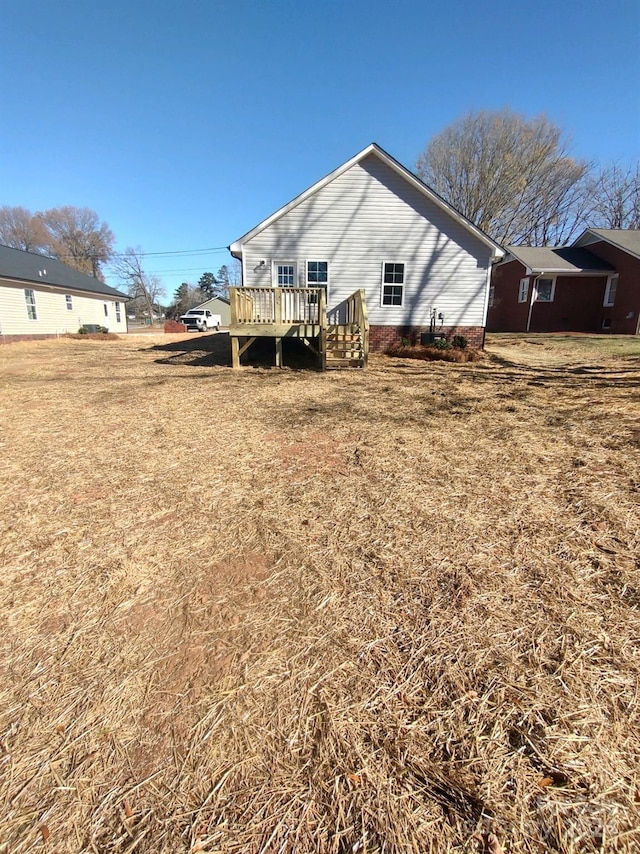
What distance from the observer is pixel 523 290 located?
2080 cm

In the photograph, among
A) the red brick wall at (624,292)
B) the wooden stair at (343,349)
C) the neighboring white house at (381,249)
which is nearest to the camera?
the wooden stair at (343,349)

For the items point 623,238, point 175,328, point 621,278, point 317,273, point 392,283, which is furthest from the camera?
point 175,328

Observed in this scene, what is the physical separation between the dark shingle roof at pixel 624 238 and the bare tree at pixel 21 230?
5900cm

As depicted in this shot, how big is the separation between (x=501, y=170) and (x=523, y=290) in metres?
11.3

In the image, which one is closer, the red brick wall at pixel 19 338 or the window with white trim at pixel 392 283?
the window with white trim at pixel 392 283

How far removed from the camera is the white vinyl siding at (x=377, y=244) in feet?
40.3

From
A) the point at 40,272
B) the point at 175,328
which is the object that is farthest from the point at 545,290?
the point at 40,272

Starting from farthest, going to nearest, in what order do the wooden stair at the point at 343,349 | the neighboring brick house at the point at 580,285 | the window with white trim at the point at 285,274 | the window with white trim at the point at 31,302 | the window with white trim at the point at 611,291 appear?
the window with white trim at the point at 31,302 < the window with white trim at the point at 611,291 < the neighboring brick house at the point at 580,285 < the window with white trim at the point at 285,274 < the wooden stair at the point at 343,349

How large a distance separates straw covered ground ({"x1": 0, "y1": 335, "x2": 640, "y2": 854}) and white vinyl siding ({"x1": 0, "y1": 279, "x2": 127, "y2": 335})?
20223 mm

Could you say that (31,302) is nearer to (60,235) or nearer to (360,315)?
(360,315)

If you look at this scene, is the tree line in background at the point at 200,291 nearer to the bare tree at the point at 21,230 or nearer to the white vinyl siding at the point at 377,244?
the bare tree at the point at 21,230

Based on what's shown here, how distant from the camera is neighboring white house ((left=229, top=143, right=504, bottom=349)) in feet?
40.2

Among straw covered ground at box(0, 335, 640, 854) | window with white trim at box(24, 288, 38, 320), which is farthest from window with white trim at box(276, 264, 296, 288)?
window with white trim at box(24, 288, 38, 320)

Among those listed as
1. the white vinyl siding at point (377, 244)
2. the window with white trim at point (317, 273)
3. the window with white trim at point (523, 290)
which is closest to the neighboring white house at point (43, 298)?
the white vinyl siding at point (377, 244)
